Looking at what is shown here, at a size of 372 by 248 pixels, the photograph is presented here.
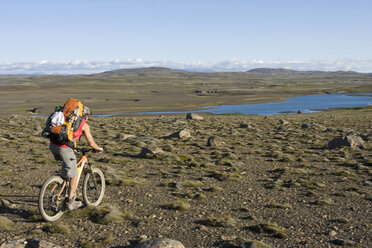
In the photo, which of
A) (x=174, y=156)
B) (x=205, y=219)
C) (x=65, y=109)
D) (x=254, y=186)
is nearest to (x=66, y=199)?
(x=65, y=109)

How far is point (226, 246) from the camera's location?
6969 mm

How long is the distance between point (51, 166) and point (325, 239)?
10.9 metres

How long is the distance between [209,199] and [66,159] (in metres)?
4.47

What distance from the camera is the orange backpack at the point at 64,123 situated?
724 centimetres

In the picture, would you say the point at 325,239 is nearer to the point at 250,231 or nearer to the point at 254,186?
the point at 250,231

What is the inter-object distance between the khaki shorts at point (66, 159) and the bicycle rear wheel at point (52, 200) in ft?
0.88

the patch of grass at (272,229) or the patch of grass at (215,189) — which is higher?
the patch of grass at (272,229)

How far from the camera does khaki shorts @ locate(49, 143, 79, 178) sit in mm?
7523

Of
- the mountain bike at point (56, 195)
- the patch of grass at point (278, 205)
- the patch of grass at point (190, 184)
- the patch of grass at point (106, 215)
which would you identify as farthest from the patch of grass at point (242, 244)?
the patch of grass at point (190, 184)

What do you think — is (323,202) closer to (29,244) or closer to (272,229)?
(272,229)

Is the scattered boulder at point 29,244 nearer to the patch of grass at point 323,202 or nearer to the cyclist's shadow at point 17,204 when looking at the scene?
the cyclist's shadow at point 17,204

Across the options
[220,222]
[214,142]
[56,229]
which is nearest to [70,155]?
[56,229]

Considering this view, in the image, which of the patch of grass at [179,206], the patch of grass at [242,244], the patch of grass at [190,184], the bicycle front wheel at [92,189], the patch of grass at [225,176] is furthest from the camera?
the patch of grass at [225,176]

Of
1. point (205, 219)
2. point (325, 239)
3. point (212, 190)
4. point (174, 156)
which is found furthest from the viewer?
point (174, 156)
